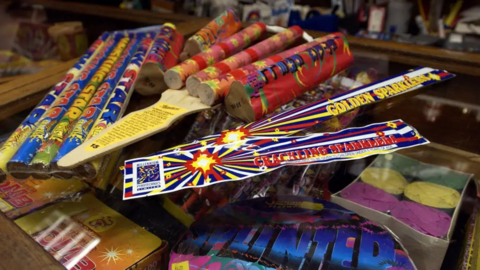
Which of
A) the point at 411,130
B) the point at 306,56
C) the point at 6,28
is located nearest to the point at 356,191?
the point at 411,130

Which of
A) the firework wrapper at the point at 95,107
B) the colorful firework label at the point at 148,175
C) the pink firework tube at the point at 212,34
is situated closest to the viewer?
the colorful firework label at the point at 148,175

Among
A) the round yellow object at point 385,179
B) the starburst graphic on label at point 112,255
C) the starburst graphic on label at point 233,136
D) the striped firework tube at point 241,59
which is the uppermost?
the striped firework tube at point 241,59

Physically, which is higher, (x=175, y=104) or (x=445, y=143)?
(x=175, y=104)

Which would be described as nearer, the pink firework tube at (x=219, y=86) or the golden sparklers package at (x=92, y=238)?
the golden sparklers package at (x=92, y=238)

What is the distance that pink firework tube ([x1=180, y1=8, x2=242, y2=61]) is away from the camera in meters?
1.13

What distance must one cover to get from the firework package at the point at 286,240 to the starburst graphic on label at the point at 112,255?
100 millimetres

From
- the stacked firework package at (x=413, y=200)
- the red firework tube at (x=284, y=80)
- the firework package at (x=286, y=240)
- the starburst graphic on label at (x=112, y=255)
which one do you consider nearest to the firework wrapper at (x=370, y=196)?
the stacked firework package at (x=413, y=200)

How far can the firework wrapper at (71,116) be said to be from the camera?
702mm

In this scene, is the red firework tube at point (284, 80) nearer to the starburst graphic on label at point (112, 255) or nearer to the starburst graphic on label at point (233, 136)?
the starburst graphic on label at point (233, 136)

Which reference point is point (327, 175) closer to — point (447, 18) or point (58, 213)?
point (58, 213)

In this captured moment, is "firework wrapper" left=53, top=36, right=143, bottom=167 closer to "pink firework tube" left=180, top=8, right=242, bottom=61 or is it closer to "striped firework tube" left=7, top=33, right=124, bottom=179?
"striped firework tube" left=7, top=33, right=124, bottom=179

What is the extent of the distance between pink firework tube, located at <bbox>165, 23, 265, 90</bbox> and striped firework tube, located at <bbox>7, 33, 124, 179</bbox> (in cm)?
25

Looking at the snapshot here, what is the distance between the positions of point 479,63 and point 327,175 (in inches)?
22.8

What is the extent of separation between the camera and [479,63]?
108cm
